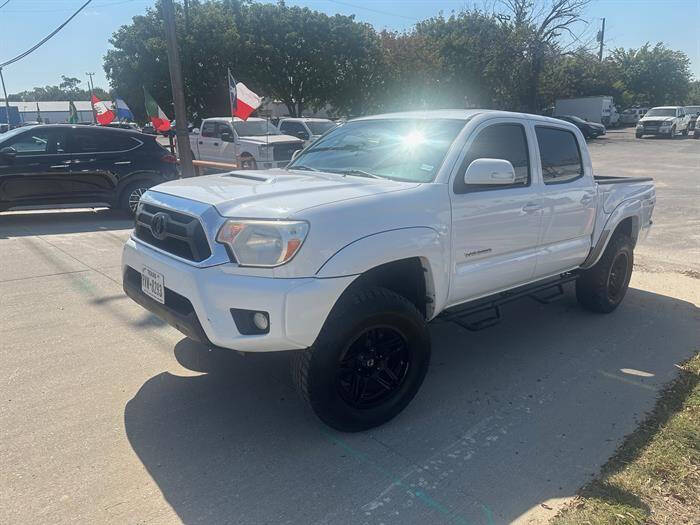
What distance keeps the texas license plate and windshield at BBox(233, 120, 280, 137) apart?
1274 cm

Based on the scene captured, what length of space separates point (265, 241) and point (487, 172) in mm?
1574

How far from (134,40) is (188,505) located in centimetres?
3287

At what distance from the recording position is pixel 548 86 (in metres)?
39.4

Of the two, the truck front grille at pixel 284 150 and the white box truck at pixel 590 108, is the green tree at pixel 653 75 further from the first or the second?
the truck front grille at pixel 284 150

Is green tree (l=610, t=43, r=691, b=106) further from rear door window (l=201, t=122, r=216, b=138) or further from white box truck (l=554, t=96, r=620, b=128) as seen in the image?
rear door window (l=201, t=122, r=216, b=138)

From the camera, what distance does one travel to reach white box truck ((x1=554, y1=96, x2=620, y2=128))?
144 ft

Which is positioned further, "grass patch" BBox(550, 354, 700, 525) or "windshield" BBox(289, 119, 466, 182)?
"windshield" BBox(289, 119, 466, 182)

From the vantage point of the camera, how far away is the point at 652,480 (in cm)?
287

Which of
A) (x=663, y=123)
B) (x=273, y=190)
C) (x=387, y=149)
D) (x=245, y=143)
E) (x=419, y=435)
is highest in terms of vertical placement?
(x=387, y=149)

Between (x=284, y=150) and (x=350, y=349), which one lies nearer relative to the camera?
(x=350, y=349)

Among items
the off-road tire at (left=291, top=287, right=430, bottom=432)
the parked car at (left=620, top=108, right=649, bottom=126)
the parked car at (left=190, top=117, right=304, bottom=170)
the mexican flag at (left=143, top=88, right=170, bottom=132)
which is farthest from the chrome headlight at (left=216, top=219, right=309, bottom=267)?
the parked car at (left=620, top=108, right=649, bottom=126)

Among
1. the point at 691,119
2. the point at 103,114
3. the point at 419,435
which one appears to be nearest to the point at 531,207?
the point at 419,435

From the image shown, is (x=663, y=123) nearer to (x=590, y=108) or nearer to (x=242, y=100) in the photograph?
(x=590, y=108)

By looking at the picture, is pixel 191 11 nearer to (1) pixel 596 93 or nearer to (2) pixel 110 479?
(2) pixel 110 479
